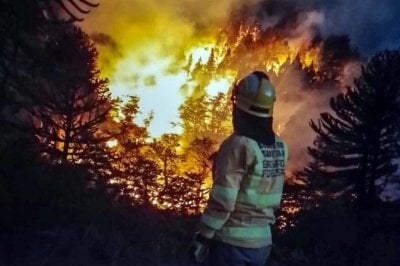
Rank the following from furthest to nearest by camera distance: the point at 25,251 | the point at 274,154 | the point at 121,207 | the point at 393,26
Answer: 1. the point at 393,26
2. the point at 121,207
3. the point at 25,251
4. the point at 274,154

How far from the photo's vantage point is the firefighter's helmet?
141 inches

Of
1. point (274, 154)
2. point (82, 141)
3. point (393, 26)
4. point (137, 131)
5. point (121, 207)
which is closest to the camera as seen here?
point (274, 154)

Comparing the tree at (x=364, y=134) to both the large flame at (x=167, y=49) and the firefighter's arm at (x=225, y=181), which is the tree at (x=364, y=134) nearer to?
the large flame at (x=167, y=49)

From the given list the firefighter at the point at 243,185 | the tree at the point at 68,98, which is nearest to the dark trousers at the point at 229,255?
the firefighter at the point at 243,185

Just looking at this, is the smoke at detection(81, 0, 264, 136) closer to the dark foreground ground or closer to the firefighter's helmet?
the dark foreground ground

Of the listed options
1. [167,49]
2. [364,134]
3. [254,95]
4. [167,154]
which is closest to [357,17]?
[364,134]

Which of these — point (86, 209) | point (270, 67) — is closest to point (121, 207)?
point (86, 209)

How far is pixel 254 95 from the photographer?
3.59 meters

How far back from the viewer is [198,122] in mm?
15703

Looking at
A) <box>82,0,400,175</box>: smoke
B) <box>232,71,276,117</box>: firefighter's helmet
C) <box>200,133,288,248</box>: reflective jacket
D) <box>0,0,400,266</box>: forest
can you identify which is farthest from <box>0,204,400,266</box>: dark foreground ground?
<box>82,0,400,175</box>: smoke

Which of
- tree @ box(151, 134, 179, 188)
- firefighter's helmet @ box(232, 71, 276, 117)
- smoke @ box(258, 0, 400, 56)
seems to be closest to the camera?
firefighter's helmet @ box(232, 71, 276, 117)

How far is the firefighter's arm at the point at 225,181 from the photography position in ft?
11.4

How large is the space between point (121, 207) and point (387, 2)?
9868 mm

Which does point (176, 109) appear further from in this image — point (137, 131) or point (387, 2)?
point (387, 2)
